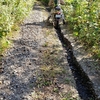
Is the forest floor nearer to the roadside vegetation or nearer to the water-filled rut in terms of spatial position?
the water-filled rut

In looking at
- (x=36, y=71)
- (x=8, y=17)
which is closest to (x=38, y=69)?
(x=36, y=71)

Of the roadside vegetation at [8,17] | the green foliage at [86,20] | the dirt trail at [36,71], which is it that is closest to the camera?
the dirt trail at [36,71]

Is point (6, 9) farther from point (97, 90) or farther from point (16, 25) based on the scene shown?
point (97, 90)

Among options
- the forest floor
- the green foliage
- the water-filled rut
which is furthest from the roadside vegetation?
the green foliage

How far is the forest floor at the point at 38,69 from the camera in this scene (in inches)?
229

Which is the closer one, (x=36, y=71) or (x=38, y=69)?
(x=36, y=71)

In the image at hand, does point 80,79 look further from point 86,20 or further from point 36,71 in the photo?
point 86,20

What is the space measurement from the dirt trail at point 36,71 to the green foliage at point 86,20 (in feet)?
3.27

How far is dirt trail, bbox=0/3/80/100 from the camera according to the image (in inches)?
229

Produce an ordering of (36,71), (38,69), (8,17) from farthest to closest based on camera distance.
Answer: (8,17) < (38,69) < (36,71)

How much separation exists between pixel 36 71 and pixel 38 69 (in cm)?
15

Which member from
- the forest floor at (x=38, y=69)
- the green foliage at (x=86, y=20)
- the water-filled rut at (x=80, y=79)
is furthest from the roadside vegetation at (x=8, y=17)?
the green foliage at (x=86, y=20)

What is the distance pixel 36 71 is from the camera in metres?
6.76

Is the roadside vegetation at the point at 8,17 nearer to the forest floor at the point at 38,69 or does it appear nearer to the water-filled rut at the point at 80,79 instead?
the forest floor at the point at 38,69
